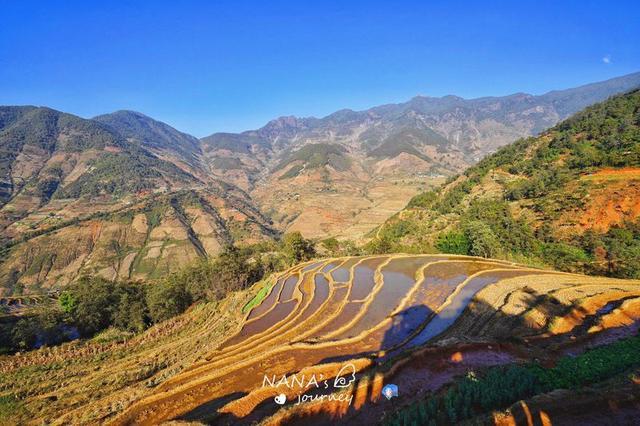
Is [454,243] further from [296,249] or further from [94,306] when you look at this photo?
[94,306]

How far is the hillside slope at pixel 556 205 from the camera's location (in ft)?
136

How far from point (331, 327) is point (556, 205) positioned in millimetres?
49197

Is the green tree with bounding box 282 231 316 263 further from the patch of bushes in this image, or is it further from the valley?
the patch of bushes

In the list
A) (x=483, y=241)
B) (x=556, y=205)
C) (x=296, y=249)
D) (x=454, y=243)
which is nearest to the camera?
(x=483, y=241)

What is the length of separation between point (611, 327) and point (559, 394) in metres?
12.5

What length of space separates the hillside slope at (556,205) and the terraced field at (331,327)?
8.65 meters

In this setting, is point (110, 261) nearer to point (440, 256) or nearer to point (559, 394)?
point (440, 256)

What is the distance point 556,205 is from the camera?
53.3 m

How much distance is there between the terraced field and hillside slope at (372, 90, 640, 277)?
8647 mm

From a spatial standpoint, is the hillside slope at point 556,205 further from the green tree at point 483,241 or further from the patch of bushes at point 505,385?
the patch of bushes at point 505,385

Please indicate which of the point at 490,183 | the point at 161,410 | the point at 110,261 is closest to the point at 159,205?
the point at 110,261

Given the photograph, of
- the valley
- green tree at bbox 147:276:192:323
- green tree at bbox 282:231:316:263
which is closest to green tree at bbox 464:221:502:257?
the valley

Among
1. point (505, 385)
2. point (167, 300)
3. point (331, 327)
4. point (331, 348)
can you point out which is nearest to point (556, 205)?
point (331, 327)

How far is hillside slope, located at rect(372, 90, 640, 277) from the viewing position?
1638 inches
